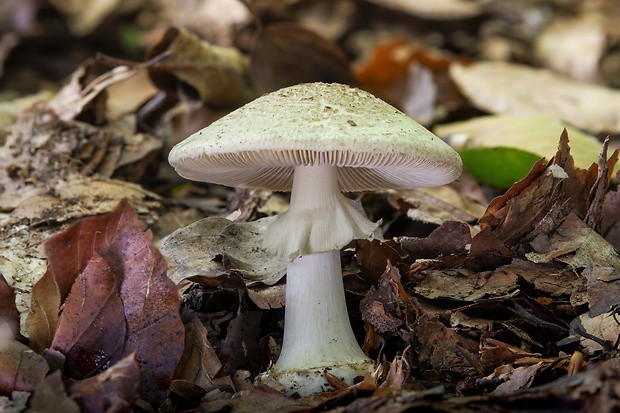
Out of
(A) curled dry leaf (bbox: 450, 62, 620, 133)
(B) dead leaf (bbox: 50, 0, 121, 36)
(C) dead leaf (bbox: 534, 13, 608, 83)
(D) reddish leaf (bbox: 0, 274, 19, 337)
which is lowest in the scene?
(D) reddish leaf (bbox: 0, 274, 19, 337)

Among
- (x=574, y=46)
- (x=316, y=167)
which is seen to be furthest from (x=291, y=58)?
(x=574, y=46)

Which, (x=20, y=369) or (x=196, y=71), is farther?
(x=196, y=71)

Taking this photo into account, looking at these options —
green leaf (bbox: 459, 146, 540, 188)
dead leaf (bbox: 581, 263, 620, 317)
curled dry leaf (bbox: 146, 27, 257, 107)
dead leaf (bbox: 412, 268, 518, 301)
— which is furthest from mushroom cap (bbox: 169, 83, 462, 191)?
curled dry leaf (bbox: 146, 27, 257, 107)

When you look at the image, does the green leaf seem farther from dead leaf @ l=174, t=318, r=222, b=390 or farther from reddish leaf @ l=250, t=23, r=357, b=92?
dead leaf @ l=174, t=318, r=222, b=390

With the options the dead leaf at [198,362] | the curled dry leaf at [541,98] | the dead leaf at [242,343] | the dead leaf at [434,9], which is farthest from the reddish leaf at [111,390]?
the dead leaf at [434,9]

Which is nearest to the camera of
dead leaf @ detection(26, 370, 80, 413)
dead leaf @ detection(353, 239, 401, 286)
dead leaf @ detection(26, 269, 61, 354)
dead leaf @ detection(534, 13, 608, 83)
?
dead leaf @ detection(26, 370, 80, 413)

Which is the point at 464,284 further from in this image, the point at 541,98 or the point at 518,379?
the point at 541,98
